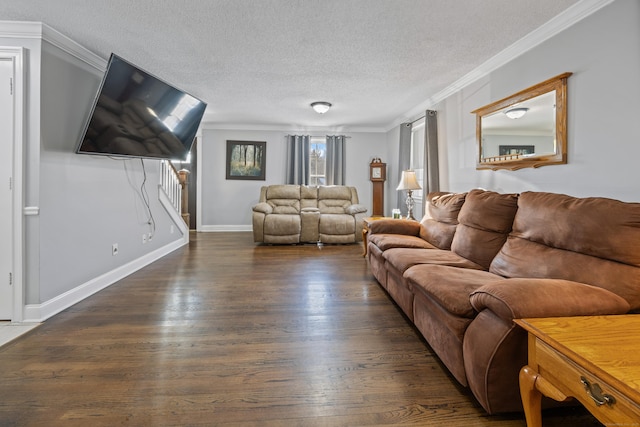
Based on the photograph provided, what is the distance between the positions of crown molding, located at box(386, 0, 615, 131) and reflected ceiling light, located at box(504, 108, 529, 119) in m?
0.47

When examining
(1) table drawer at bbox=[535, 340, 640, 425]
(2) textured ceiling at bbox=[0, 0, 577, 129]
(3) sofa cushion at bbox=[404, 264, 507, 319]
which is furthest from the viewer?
(2) textured ceiling at bbox=[0, 0, 577, 129]

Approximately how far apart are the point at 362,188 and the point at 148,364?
227 inches

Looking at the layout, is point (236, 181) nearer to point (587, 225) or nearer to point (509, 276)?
point (509, 276)

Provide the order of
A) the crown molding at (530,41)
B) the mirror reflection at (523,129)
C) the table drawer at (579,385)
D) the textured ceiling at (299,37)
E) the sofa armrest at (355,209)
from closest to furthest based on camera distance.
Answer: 1. the table drawer at (579,385)
2. the crown molding at (530,41)
3. the textured ceiling at (299,37)
4. the mirror reflection at (523,129)
5. the sofa armrest at (355,209)

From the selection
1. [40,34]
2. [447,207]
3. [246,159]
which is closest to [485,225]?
[447,207]

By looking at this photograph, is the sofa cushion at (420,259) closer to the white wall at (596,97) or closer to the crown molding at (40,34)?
the white wall at (596,97)

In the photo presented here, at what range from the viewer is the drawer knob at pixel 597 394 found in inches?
32.7

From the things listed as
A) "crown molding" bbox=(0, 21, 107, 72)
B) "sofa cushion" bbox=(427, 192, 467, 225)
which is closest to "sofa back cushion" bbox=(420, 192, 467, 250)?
"sofa cushion" bbox=(427, 192, 467, 225)

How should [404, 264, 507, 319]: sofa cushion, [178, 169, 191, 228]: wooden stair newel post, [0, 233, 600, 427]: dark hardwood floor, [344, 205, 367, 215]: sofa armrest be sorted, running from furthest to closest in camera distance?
1. [178, 169, 191, 228]: wooden stair newel post
2. [344, 205, 367, 215]: sofa armrest
3. [404, 264, 507, 319]: sofa cushion
4. [0, 233, 600, 427]: dark hardwood floor

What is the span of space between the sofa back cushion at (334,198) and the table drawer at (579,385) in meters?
5.10

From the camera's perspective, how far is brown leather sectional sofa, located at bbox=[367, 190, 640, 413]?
4.20ft

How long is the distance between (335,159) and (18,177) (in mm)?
5264

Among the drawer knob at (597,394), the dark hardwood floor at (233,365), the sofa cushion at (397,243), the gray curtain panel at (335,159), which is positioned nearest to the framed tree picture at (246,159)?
the gray curtain panel at (335,159)

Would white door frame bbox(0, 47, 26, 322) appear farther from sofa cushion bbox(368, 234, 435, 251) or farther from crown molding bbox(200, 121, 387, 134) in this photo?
crown molding bbox(200, 121, 387, 134)
